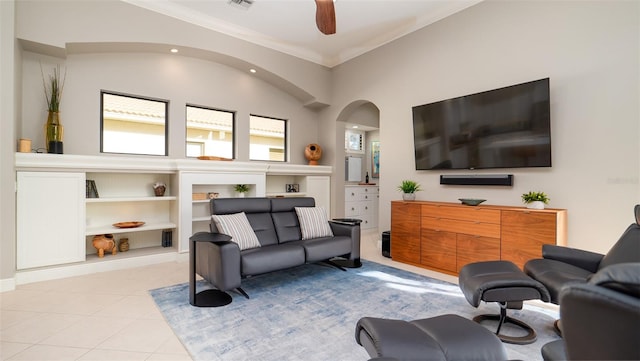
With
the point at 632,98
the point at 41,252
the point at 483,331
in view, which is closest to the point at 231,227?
the point at 41,252

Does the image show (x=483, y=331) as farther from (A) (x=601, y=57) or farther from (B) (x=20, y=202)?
(B) (x=20, y=202)

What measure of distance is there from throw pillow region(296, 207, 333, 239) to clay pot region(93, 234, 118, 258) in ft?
8.58

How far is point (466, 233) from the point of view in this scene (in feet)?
12.3

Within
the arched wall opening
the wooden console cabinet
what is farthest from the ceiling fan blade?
the arched wall opening

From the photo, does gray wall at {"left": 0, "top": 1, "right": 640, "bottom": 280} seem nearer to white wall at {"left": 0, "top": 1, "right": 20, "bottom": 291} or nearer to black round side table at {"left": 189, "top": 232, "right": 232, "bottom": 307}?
white wall at {"left": 0, "top": 1, "right": 20, "bottom": 291}

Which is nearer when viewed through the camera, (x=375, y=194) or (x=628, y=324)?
(x=628, y=324)

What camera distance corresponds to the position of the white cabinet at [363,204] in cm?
673

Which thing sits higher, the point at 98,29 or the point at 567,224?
the point at 98,29

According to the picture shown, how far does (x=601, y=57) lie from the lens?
10.3ft

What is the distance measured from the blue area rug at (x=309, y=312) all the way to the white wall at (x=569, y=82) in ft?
4.40

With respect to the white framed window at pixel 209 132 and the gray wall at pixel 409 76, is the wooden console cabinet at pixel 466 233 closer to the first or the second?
the gray wall at pixel 409 76

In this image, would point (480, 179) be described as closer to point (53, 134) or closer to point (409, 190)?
point (409, 190)

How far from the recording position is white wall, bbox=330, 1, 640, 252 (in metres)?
2.99

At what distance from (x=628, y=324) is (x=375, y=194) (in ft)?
21.6
